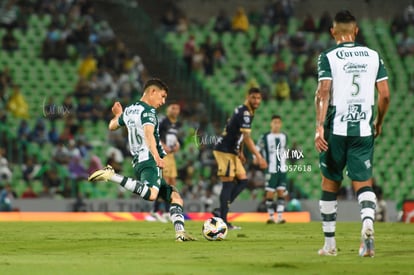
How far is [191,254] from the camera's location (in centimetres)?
1238

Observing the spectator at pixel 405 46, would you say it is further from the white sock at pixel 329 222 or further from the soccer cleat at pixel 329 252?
the soccer cleat at pixel 329 252

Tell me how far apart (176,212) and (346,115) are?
4149 mm

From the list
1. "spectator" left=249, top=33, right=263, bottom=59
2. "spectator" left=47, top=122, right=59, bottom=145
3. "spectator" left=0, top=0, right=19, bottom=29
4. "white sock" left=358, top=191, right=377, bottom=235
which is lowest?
"white sock" left=358, top=191, right=377, bottom=235

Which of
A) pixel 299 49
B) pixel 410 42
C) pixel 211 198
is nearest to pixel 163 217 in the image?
pixel 211 198

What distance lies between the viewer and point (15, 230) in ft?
62.4

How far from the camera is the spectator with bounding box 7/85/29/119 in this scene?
3123cm

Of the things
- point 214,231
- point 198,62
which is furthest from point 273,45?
point 214,231

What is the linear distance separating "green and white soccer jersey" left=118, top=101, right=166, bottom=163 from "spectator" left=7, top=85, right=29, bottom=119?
16412 mm

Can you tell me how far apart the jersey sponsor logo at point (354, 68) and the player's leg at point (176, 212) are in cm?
432

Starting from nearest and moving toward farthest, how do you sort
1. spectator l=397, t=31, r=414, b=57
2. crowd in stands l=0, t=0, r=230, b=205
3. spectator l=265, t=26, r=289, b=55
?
crowd in stands l=0, t=0, r=230, b=205, spectator l=265, t=26, r=289, b=55, spectator l=397, t=31, r=414, b=57

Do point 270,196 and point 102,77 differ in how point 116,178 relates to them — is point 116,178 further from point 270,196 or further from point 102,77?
point 102,77

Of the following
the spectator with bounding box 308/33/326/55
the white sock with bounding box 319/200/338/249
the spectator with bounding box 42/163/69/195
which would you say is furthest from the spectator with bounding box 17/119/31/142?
the white sock with bounding box 319/200/338/249

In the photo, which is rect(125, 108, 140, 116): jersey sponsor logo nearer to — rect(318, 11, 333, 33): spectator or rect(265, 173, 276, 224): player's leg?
rect(265, 173, 276, 224): player's leg

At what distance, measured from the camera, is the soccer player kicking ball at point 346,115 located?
1182 centimetres
